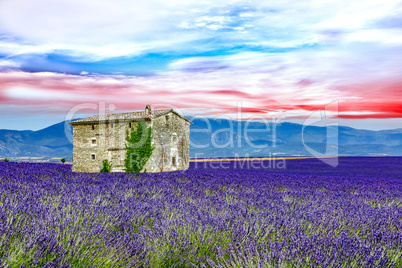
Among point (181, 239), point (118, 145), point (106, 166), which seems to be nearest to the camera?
point (181, 239)

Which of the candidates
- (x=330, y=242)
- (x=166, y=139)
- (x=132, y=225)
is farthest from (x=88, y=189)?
(x=166, y=139)

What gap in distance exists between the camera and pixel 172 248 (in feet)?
8.38

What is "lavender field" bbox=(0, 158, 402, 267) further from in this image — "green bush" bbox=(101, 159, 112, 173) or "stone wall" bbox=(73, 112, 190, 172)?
"green bush" bbox=(101, 159, 112, 173)

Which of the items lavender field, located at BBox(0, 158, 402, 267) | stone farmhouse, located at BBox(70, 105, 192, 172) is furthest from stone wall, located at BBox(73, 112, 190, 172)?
lavender field, located at BBox(0, 158, 402, 267)

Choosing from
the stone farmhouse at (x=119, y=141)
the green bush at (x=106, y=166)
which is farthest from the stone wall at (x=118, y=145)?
the green bush at (x=106, y=166)

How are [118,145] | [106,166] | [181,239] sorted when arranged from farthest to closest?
[106,166]
[118,145]
[181,239]

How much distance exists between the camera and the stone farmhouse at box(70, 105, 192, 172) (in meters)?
16.4

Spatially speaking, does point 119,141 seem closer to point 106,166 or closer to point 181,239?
point 106,166

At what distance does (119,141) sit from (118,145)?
0.22 m

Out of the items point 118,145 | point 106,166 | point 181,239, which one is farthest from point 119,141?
point 181,239

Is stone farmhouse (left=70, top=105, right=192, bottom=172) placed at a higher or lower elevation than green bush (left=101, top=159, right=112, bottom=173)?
higher

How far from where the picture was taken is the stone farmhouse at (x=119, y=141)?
16438 millimetres

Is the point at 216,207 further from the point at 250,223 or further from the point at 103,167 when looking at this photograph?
the point at 103,167

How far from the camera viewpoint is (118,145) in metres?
16.6
